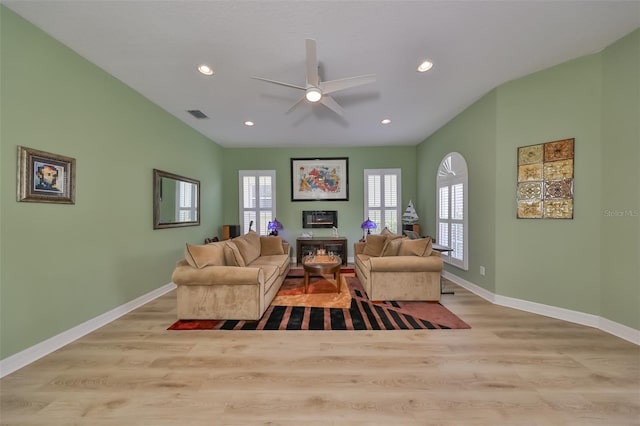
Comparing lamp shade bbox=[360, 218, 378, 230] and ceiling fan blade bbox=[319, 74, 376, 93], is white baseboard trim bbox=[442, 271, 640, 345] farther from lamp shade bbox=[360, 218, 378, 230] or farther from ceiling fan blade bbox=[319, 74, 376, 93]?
ceiling fan blade bbox=[319, 74, 376, 93]

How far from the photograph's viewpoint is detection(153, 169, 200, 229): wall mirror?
3.67 m

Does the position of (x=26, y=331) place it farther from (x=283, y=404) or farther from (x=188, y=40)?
(x=188, y=40)

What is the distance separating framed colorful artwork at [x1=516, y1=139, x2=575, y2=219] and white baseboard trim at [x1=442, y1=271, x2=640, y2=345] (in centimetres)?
117

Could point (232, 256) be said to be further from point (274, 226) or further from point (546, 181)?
point (546, 181)

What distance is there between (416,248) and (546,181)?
1821mm

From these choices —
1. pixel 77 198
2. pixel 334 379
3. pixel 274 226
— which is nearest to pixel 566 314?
pixel 334 379

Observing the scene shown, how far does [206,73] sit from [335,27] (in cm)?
169

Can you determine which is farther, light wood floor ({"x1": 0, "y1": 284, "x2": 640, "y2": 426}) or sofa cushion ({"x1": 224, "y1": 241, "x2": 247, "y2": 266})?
Result: sofa cushion ({"x1": 224, "y1": 241, "x2": 247, "y2": 266})

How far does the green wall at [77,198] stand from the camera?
1.99 metres

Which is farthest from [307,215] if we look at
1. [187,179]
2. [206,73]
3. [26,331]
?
[26,331]

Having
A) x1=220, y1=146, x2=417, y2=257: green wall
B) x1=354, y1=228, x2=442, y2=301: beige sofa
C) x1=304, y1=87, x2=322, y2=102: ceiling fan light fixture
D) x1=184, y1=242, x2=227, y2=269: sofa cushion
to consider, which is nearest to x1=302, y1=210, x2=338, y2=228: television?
x1=220, y1=146, x2=417, y2=257: green wall

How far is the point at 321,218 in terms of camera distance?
6086 millimetres

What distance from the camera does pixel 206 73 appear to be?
9.25 ft

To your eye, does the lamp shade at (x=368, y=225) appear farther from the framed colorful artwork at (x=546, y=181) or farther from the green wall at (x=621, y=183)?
the green wall at (x=621, y=183)
